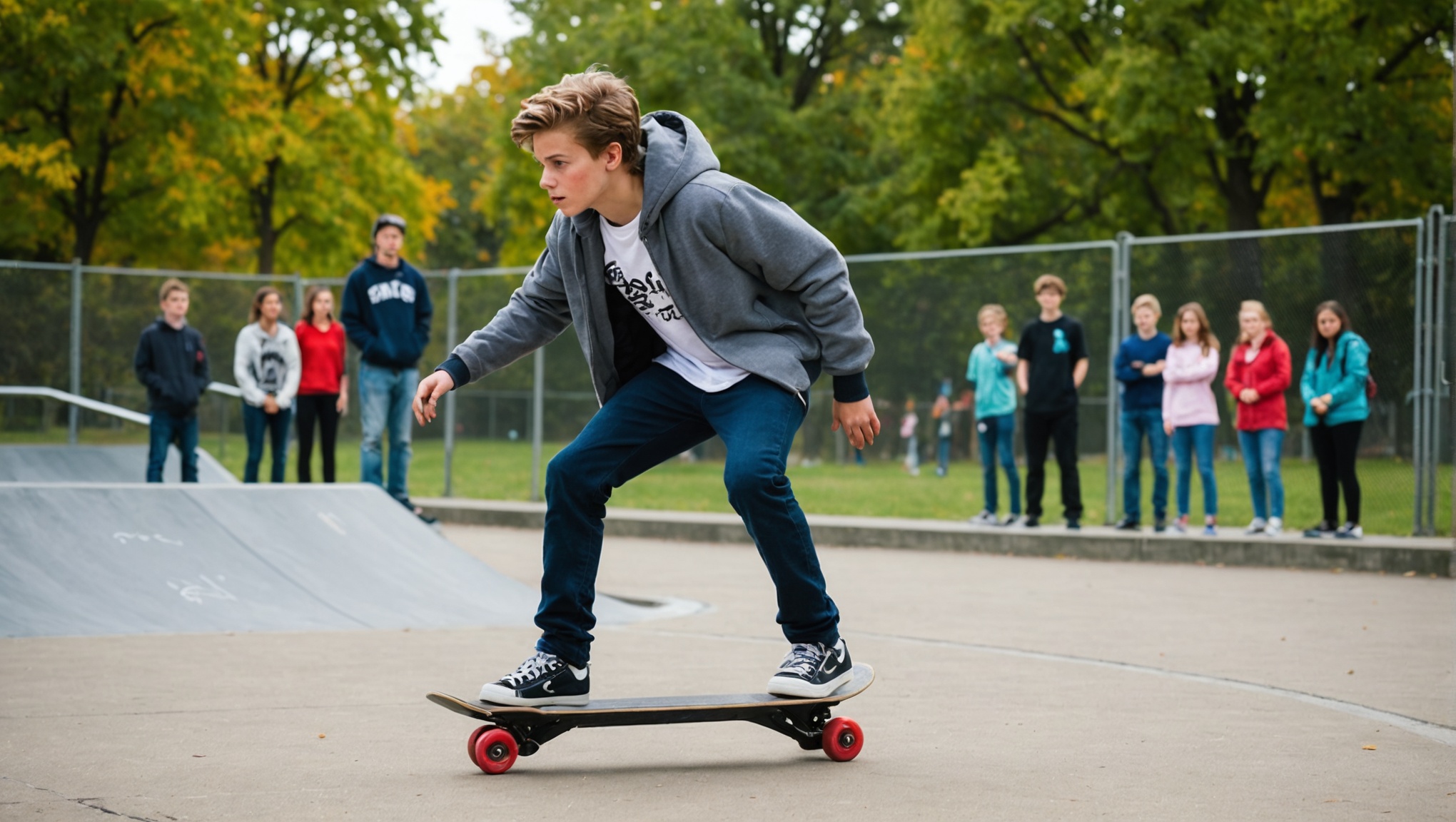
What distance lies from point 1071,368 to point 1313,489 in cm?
241

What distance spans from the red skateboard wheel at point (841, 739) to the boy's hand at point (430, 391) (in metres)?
1.37

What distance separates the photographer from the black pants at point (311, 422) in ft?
40.2

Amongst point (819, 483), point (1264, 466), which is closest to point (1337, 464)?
point (1264, 466)

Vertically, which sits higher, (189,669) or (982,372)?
(982,372)

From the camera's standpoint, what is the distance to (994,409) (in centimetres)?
1309

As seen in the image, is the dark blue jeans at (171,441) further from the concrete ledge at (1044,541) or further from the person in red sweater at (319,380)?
the concrete ledge at (1044,541)

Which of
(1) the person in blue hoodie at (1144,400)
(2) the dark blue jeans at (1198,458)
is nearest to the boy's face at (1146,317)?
(1) the person in blue hoodie at (1144,400)

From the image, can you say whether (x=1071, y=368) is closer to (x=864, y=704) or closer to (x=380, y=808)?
(x=864, y=704)

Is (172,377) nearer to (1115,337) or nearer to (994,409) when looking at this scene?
(994,409)

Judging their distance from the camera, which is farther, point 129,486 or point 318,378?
point 318,378

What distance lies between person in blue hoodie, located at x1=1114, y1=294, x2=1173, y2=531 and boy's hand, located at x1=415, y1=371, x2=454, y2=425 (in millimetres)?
8494

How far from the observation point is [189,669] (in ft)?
19.5

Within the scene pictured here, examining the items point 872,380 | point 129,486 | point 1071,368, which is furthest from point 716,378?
point 872,380

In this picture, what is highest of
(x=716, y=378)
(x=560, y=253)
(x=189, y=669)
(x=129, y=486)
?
(x=560, y=253)
